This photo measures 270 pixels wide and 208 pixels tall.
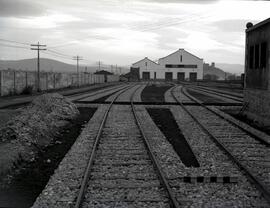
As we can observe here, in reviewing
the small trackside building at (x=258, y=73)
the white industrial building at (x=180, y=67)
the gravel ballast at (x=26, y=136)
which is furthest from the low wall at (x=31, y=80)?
the white industrial building at (x=180, y=67)

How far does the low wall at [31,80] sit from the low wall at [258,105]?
24290 mm

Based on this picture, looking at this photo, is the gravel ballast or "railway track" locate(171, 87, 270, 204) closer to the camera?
"railway track" locate(171, 87, 270, 204)

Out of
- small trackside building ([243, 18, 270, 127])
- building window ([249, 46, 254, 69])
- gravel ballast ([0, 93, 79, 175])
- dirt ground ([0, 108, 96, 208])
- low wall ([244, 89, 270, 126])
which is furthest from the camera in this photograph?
building window ([249, 46, 254, 69])

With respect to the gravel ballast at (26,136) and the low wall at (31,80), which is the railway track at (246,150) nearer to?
the gravel ballast at (26,136)

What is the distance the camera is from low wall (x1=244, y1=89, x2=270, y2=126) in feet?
56.0

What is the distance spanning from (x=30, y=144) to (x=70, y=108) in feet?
32.5

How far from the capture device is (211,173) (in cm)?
944

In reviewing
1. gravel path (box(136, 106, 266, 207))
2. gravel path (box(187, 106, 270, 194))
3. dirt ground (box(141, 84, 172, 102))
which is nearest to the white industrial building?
dirt ground (box(141, 84, 172, 102))

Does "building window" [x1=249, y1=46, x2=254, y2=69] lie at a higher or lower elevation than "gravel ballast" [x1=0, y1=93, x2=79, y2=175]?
higher

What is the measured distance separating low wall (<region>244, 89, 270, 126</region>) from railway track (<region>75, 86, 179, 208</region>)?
5849 millimetres

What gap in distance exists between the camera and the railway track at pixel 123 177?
7348 millimetres

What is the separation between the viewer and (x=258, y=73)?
62.1ft

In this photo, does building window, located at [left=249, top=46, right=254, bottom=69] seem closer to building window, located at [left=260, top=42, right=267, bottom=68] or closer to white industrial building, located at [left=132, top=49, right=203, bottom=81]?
building window, located at [left=260, top=42, right=267, bottom=68]

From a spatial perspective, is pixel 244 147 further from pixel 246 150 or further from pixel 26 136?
pixel 26 136
